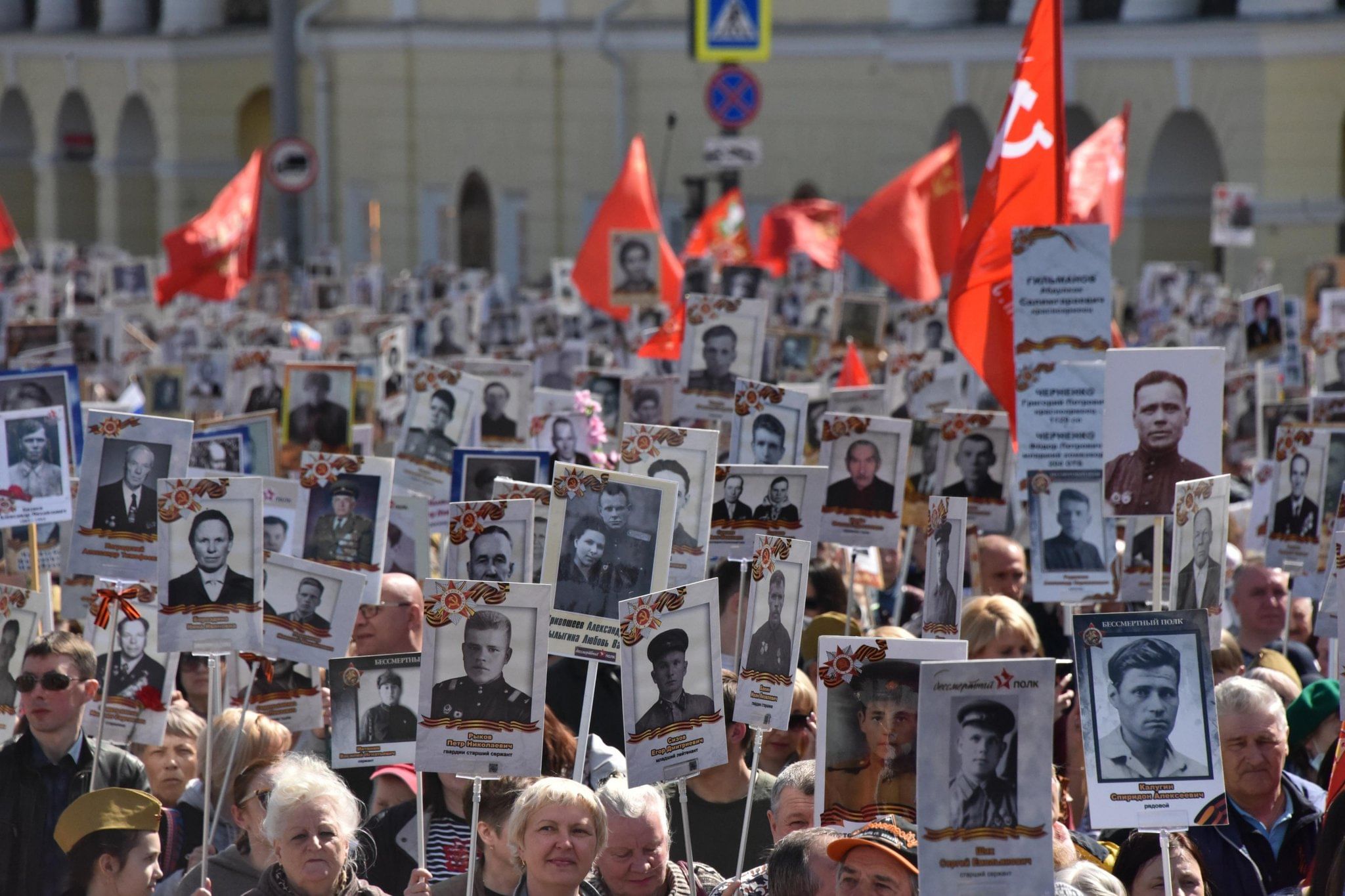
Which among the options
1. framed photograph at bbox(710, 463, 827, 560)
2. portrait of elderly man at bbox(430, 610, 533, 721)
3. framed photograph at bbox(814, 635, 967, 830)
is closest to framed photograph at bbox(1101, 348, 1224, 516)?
framed photograph at bbox(710, 463, 827, 560)

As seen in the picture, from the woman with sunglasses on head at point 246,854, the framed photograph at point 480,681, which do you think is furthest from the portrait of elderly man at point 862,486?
the woman with sunglasses on head at point 246,854

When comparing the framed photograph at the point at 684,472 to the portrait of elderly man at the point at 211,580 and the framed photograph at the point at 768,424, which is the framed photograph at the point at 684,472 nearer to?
the portrait of elderly man at the point at 211,580

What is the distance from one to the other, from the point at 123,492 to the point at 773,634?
7.12 ft

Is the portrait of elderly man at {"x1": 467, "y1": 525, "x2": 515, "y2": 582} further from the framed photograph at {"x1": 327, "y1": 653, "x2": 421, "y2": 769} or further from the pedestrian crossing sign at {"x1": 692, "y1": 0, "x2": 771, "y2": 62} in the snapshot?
the pedestrian crossing sign at {"x1": 692, "y1": 0, "x2": 771, "y2": 62}

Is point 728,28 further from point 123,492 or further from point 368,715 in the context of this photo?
point 368,715

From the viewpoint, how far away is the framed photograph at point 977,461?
7672mm

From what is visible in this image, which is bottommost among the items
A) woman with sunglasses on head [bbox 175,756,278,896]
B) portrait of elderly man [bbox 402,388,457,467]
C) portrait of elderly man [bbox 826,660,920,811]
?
woman with sunglasses on head [bbox 175,756,278,896]

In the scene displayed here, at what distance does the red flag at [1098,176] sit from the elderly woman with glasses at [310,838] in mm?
8437

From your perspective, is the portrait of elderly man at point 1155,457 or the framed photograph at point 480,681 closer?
the framed photograph at point 480,681

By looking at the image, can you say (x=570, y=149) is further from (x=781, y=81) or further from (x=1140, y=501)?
(x=1140, y=501)

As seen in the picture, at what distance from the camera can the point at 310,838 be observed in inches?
173

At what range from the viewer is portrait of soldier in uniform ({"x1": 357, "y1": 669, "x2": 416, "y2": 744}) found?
17.8ft

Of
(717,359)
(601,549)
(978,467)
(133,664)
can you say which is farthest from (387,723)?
(717,359)

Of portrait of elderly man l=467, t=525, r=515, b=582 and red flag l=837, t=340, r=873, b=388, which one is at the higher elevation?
red flag l=837, t=340, r=873, b=388
